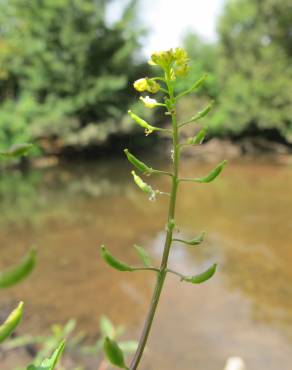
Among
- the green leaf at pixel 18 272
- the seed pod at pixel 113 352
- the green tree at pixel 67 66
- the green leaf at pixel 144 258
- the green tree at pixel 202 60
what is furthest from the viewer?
the green tree at pixel 202 60

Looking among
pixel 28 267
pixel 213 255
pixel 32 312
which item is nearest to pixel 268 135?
pixel 213 255

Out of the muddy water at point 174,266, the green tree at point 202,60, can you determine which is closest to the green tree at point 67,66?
the green tree at point 202,60

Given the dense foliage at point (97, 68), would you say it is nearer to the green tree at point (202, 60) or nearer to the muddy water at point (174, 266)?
the green tree at point (202, 60)

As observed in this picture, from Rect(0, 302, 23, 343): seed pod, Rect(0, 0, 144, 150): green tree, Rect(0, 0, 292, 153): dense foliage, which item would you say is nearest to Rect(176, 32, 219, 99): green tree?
Rect(0, 0, 292, 153): dense foliage

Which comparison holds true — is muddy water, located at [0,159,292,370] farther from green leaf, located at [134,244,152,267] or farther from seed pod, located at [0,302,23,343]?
seed pod, located at [0,302,23,343]

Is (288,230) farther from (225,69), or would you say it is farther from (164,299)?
(225,69)

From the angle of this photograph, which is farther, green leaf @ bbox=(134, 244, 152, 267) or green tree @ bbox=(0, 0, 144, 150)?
green tree @ bbox=(0, 0, 144, 150)
